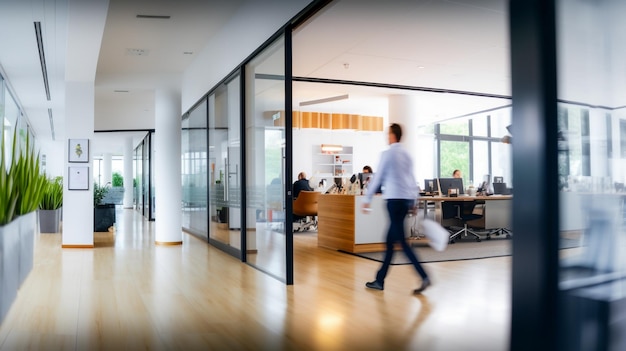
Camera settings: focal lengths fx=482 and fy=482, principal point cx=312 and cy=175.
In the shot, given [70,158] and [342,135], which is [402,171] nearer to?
[70,158]

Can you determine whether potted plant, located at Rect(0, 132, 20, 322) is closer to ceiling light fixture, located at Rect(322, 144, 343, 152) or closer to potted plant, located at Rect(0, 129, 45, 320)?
potted plant, located at Rect(0, 129, 45, 320)

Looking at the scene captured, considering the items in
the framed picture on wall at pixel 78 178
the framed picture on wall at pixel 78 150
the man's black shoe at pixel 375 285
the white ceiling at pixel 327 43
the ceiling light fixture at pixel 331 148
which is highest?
the white ceiling at pixel 327 43

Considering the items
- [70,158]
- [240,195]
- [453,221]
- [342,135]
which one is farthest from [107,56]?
[342,135]

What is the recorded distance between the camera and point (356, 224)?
274 inches

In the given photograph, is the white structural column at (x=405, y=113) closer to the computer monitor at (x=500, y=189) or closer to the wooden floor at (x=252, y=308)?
the computer monitor at (x=500, y=189)

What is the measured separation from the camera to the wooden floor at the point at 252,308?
307 cm

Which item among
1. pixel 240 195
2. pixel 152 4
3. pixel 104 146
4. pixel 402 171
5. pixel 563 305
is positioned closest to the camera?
pixel 563 305

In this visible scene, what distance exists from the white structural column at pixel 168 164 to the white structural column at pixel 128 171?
13.9 metres

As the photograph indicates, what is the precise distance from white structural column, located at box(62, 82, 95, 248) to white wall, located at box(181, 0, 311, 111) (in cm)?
187

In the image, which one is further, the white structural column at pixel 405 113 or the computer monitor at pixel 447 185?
the white structural column at pixel 405 113

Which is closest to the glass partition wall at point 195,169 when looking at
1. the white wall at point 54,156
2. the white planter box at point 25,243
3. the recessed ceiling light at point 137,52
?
the recessed ceiling light at point 137,52

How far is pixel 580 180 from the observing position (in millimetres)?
2158

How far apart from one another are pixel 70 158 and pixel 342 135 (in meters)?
8.32

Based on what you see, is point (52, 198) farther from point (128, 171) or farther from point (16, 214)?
point (128, 171)
